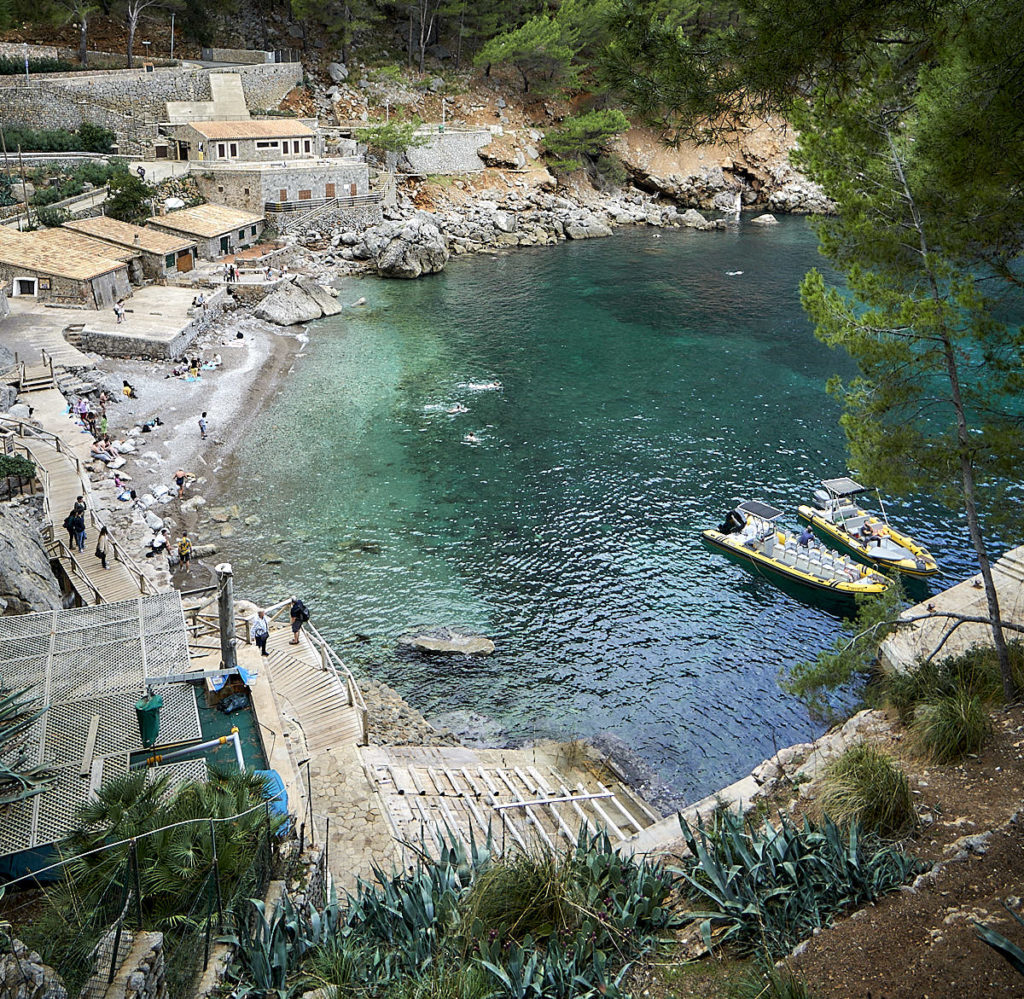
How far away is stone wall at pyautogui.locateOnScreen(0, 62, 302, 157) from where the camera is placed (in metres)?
64.4

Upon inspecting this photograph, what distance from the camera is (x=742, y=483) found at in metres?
35.0

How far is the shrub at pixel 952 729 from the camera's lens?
1286cm

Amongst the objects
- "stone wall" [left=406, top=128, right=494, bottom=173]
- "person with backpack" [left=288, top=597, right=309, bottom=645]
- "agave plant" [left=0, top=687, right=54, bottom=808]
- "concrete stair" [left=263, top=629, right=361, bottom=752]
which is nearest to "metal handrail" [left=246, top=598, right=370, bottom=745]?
"concrete stair" [left=263, top=629, right=361, bottom=752]

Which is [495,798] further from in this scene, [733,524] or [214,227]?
[214,227]

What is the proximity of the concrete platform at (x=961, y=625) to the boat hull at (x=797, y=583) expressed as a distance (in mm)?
3871

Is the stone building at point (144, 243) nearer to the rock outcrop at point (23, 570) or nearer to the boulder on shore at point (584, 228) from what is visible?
the rock outcrop at point (23, 570)

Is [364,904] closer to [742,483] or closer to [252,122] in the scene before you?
[742,483]

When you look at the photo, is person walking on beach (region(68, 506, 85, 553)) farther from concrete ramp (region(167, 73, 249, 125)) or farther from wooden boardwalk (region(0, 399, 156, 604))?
concrete ramp (region(167, 73, 249, 125))

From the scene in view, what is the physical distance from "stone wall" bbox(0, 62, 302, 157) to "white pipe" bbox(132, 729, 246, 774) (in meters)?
65.8

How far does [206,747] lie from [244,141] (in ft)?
210

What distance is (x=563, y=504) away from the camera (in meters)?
33.3

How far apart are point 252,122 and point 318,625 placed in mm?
58519

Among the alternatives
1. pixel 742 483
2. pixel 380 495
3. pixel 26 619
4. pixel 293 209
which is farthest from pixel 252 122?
pixel 26 619

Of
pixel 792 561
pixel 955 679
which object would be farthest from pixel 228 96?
pixel 955 679
